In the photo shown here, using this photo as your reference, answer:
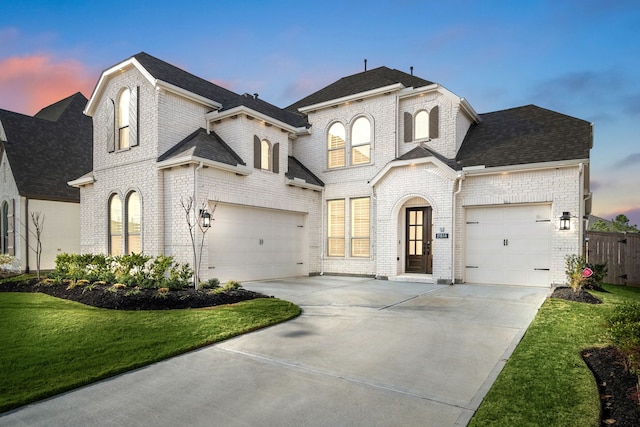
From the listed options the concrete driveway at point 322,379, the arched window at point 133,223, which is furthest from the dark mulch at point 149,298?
the arched window at point 133,223

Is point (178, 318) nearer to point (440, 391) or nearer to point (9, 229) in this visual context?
point (440, 391)

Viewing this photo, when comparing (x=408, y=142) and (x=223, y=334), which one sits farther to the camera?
(x=408, y=142)

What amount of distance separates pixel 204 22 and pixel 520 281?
14.1 m

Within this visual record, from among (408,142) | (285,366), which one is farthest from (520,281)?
(285,366)

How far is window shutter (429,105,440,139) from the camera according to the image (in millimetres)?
12391

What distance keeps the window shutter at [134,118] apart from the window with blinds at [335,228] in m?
7.28

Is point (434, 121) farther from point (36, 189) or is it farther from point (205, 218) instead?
point (36, 189)

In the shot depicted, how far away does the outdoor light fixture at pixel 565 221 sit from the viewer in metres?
9.72

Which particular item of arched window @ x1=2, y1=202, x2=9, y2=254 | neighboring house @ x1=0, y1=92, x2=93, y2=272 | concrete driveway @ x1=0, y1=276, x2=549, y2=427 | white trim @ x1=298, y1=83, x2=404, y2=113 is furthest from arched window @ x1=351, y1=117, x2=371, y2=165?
arched window @ x1=2, y1=202, x2=9, y2=254

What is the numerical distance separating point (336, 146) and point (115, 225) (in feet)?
28.1

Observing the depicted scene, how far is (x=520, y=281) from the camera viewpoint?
422 inches

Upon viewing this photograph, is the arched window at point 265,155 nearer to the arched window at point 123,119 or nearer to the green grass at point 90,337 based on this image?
the arched window at point 123,119

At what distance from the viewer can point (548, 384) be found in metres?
3.52

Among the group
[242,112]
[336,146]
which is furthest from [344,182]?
[242,112]
